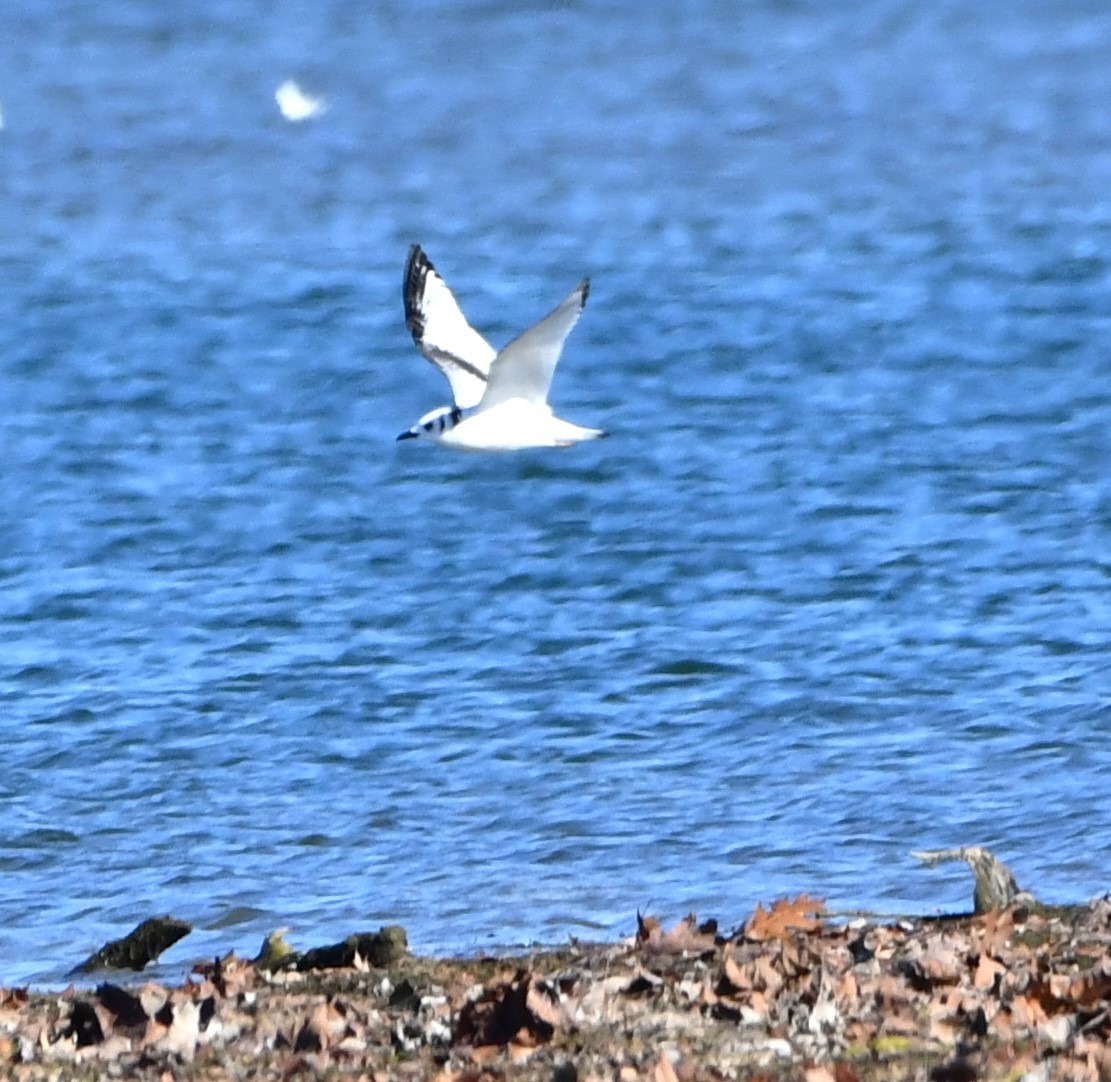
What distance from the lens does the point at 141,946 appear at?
30.1 feet

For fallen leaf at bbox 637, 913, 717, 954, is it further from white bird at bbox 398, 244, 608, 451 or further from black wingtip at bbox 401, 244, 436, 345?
black wingtip at bbox 401, 244, 436, 345

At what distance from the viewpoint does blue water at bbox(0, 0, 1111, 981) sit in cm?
1098

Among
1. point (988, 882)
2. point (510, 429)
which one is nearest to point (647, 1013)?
point (988, 882)

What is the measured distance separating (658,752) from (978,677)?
1980 millimetres

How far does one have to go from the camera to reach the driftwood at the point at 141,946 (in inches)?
360

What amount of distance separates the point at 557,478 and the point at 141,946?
9.58 m

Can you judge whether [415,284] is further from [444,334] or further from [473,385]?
[473,385]

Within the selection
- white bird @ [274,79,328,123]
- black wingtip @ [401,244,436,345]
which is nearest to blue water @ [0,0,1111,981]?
white bird @ [274,79,328,123]

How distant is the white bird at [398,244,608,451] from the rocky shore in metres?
4.12

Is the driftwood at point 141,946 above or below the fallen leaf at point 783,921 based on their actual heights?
above

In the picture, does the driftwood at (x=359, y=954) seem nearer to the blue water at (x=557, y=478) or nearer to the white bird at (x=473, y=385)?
the blue water at (x=557, y=478)

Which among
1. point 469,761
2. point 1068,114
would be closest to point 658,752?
point 469,761

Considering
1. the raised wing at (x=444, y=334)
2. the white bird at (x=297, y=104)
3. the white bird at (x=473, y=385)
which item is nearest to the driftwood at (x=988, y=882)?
the white bird at (x=473, y=385)

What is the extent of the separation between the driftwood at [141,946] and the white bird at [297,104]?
22002mm
